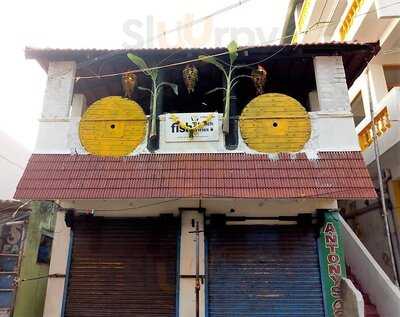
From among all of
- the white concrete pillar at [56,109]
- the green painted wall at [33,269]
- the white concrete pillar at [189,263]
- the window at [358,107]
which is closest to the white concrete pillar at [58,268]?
the green painted wall at [33,269]

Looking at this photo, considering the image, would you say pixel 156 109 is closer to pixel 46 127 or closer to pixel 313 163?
pixel 46 127

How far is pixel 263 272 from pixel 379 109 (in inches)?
206

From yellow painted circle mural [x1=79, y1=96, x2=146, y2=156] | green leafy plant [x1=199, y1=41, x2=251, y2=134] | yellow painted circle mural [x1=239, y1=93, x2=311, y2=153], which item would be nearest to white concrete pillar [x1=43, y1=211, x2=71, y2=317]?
yellow painted circle mural [x1=79, y1=96, x2=146, y2=156]

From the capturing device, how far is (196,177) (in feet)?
23.2

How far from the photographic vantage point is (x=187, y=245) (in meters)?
7.75

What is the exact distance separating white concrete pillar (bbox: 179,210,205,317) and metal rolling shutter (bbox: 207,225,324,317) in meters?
0.19

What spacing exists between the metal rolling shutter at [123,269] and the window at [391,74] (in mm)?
7497

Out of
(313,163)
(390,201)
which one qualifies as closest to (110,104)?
(313,163)

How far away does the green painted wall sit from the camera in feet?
25.1

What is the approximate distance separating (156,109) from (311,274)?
4664 millimetres

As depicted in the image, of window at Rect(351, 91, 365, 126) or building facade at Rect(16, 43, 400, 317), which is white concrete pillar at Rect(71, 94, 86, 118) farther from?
window at Rect(351, 91, 365, 126)

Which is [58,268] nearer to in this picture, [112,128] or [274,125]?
[112,128]

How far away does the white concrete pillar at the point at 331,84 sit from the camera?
789 centimetres

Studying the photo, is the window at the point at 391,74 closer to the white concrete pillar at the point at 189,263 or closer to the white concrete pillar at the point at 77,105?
the white concrete pillar at the point at 189,263
